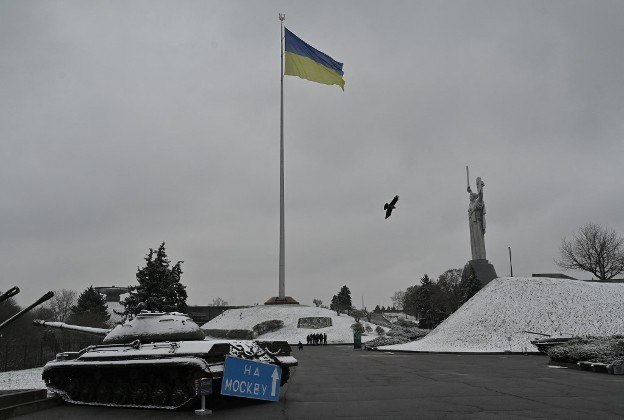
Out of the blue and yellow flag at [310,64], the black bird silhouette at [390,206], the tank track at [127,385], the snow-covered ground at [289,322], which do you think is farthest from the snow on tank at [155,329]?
the snow-covered ground at [289,322]

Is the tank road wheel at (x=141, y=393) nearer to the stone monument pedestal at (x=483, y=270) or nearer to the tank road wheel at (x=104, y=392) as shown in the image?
the tank road wheel at (x=104, y=392)

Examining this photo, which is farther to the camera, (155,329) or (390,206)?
(390,206)

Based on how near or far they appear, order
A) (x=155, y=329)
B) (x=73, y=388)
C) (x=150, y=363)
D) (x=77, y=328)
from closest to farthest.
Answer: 1. (x=150, y=363)
2. (x=73, y=388)
3. (x=155, y=329)
4. (x=77, y=328)

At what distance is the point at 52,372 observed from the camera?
11.0 m

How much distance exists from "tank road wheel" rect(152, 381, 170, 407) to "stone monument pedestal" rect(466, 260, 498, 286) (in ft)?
161

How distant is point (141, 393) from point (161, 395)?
52 centimetres

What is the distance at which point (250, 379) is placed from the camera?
29.3ft

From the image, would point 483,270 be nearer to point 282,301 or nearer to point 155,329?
point 282,301

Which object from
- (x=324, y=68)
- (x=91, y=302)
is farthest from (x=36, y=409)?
(x=91, y=302)

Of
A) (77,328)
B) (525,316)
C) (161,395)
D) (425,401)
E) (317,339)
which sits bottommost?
(317,339)

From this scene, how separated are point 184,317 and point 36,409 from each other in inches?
133

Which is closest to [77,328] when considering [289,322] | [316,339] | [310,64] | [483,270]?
[310,64]

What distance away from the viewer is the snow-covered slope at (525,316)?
31344 mm

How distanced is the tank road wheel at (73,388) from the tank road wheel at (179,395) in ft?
8.41
